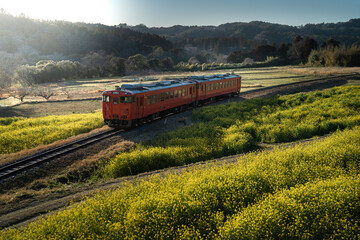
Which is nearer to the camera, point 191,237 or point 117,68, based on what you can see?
point 191,237

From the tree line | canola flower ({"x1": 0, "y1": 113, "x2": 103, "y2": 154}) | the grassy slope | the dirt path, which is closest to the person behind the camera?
the dirt path

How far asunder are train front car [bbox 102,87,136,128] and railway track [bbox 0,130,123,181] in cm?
158

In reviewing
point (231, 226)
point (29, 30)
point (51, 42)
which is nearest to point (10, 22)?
point (29, 30)

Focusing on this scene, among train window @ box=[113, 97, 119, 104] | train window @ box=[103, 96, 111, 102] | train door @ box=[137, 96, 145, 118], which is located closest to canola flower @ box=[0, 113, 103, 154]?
train window @ box=[103, 96, 111, 102]

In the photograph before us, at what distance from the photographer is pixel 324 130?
17969mm

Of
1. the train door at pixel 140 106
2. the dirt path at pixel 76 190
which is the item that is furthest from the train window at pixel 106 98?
the dirt path at pixel 76 190

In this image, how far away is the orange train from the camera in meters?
19.7

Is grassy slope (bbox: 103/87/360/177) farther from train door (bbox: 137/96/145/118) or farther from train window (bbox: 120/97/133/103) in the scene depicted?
train window (bbox: 120/97/133/103)

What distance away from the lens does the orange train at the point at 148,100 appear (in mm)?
19719

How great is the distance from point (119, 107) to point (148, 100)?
2614 millimetres

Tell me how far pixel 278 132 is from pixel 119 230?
1408 cm

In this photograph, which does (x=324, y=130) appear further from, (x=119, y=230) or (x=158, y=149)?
(x=119, y=230)

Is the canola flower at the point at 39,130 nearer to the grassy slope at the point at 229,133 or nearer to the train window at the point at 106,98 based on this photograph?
the train window at the point at 106,98

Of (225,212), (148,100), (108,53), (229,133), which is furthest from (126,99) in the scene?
(108,53)
